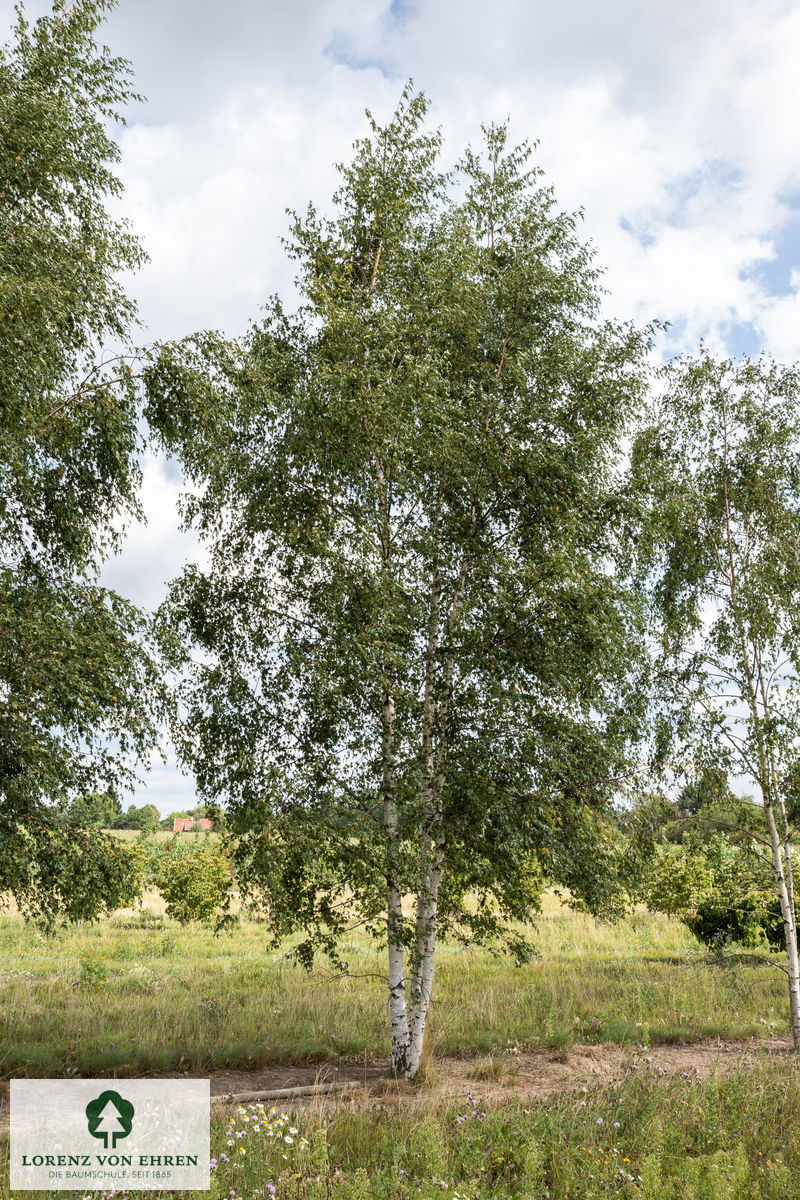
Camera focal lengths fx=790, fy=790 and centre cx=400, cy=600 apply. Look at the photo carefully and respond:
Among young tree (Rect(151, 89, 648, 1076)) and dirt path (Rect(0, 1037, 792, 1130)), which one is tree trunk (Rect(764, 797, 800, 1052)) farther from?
young tree (Rect(151, 89, 648, 1076))

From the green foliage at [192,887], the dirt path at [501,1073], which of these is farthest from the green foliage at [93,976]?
the green foliage at [192,887]

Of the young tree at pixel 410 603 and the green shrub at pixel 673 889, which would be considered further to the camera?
the green shrub at pixel 673 889

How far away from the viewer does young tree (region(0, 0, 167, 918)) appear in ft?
28.0

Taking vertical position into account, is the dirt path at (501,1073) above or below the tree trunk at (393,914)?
below

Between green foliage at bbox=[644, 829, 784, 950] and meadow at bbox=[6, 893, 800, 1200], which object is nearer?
meadow at bbox=[6, 893, 800, 1200]

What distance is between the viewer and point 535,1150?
6207 millimetres

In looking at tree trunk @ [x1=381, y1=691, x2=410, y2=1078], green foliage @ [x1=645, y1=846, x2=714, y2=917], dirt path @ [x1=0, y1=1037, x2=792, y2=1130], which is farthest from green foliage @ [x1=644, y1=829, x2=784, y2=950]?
tree trunk @ [x1=381, y1=691, x2=410, y2=1078]

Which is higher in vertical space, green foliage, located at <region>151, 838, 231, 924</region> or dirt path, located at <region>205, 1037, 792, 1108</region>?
green foliage, located at <region>151, 838, 231, 924</region>

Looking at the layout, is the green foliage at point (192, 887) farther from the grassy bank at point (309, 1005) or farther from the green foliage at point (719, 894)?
the green foliage at point (719, 894)

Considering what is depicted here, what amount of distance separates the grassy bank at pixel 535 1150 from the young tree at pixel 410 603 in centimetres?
226

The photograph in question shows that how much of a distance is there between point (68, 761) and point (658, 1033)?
10624mm

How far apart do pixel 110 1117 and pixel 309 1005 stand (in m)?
7.70

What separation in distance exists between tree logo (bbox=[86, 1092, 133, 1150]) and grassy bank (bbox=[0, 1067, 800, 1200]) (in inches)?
30.8

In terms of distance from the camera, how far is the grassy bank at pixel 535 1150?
5.89m
